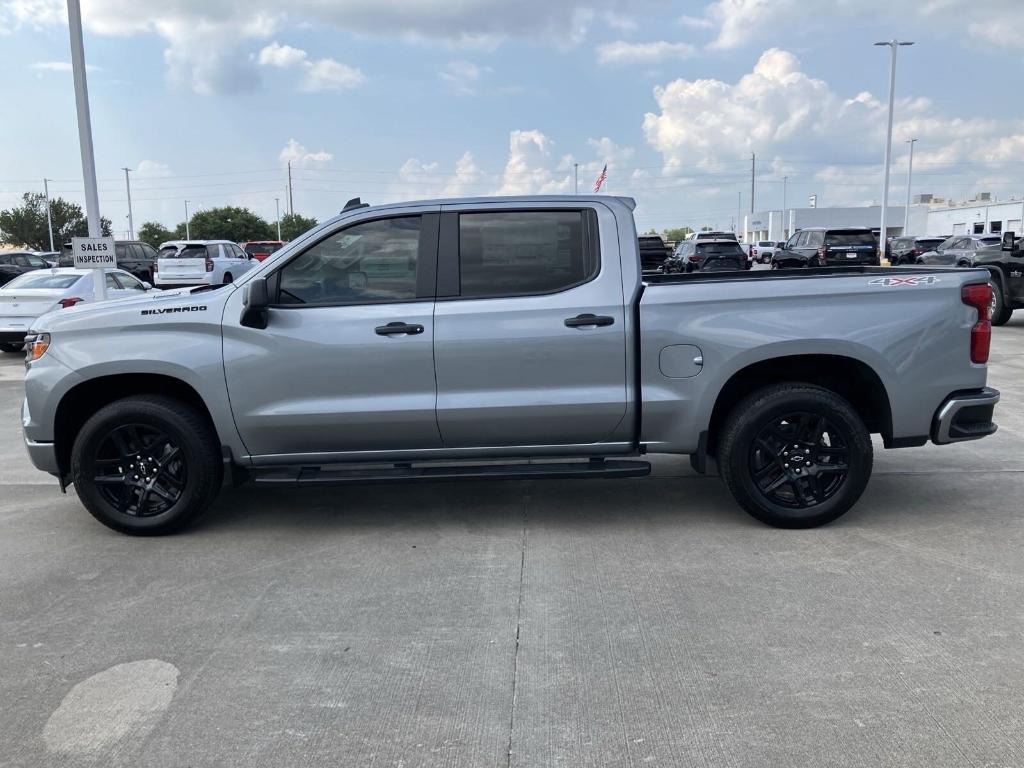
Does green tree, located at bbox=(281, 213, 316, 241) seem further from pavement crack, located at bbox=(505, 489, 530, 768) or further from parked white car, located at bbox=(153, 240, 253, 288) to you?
pavement crack, located at bbox=(505, 489, 530, 768)

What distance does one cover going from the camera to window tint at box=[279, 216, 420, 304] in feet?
17.0

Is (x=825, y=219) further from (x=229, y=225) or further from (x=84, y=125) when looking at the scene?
(x=84, y=125)

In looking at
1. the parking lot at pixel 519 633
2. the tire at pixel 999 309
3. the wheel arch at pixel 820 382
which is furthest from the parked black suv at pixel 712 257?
the parking lot at pixel 519 633

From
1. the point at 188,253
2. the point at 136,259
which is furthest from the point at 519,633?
the point at 136,259

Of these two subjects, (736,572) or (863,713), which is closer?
(863,713)

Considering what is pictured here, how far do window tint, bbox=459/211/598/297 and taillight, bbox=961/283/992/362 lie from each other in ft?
7.18

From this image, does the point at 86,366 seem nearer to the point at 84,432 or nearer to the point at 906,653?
the point at 84,432

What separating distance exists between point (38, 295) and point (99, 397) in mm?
9987

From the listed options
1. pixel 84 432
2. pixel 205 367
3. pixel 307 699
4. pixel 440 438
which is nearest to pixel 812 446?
pixel 440 438

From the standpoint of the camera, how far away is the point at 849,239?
27078 mm

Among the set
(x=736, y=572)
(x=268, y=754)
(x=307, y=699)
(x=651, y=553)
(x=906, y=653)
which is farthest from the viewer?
A: (x=651, y=553)

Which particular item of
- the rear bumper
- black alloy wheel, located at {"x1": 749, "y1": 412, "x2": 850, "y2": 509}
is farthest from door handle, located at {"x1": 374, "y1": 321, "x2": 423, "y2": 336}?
the rear bumper

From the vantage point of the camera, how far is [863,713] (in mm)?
3227

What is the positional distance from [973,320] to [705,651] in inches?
111
